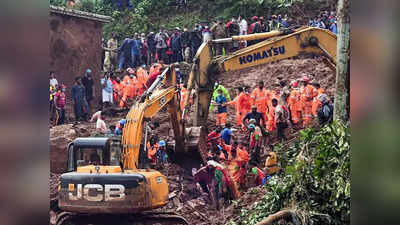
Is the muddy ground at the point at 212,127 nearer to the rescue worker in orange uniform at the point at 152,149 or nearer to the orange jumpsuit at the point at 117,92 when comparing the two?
the rescue worker in orange uniform at the point at 152,149

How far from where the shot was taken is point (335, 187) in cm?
825

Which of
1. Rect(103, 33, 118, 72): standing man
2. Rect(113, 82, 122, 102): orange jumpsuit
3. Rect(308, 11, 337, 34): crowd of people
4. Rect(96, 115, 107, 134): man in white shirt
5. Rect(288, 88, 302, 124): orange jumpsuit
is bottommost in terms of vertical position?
Rect(96, 115, 107, 134): man in white shirt

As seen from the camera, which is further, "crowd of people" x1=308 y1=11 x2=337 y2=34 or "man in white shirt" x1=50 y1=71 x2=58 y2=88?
"man in white shirt" x1=50 y1=71 x2=58 y2=88

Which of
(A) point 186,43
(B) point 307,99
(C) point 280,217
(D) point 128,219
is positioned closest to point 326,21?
(B) point 307,99

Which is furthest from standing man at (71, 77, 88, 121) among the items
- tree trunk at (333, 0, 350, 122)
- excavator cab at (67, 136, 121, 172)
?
tree trunk at (333, 0, 350, 122)

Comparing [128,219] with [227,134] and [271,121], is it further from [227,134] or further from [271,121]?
[271,121]

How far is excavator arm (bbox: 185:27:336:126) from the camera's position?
8.99 meters

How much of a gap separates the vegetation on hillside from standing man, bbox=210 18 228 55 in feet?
0.38

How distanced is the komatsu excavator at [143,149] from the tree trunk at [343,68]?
0.53ft

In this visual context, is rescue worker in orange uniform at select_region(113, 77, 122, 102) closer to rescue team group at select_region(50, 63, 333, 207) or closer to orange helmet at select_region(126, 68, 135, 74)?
orange helmet at select_region(126, 68, 135, 74)

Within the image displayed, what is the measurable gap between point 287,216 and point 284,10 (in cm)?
301

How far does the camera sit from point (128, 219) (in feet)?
29.7
